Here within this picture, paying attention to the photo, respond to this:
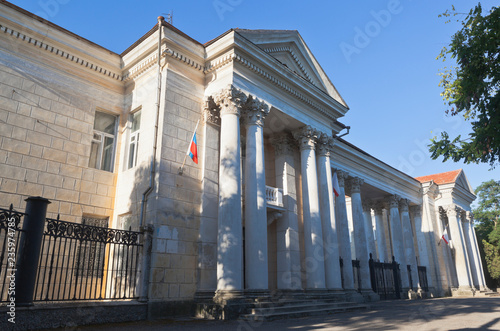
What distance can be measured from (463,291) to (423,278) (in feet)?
15.2

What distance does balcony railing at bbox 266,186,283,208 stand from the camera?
1548 centimetres

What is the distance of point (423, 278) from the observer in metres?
28.8

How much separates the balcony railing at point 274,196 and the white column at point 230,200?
3.08 m

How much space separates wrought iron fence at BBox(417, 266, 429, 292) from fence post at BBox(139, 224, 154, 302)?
23.8 m

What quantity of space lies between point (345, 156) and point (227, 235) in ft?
44.8

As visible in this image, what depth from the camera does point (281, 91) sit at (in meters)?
15.7

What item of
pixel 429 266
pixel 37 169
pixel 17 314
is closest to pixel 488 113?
pixel 17 314

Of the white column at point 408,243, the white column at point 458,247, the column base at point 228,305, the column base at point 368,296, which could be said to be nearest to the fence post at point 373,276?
the column base at point 368,296

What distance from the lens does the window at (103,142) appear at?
14.0m

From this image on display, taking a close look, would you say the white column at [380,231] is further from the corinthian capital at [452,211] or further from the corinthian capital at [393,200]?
the corinthian capital at [452,211]

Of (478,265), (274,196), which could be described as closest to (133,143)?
(274,196)

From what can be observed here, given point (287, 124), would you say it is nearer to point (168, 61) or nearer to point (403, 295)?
point (168, 61)

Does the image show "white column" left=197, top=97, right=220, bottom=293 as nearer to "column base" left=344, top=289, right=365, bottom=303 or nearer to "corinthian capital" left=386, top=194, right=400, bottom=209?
"column base" left=344, top=289, right=365, bottom=303

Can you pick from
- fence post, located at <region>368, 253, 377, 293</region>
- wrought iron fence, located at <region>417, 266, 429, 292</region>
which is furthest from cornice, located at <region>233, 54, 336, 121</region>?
wrought iron fence, located at <region>417, 266, 429, 292</region>
